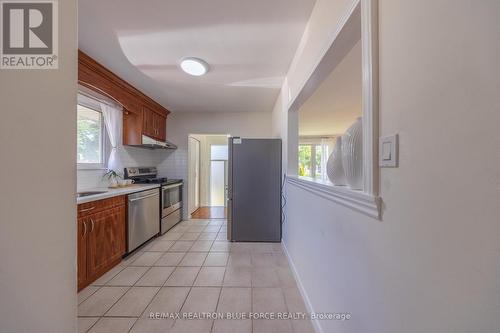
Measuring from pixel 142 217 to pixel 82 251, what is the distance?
3.22 ft

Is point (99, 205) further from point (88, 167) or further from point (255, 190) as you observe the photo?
point (255, 190)

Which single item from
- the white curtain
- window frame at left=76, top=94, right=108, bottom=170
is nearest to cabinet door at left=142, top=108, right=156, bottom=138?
the white curtain

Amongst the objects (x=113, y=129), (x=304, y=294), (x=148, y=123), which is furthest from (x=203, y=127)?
(x=304, y=294)

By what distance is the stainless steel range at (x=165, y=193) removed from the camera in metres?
3.56

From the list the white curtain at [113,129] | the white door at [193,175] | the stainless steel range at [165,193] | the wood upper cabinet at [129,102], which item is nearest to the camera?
the wood upper cabinet at [129,102]

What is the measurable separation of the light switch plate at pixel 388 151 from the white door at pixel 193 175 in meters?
4.22

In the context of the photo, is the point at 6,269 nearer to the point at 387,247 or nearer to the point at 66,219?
the point at 66,219

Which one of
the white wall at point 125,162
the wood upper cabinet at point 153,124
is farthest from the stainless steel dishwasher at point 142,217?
the wood upper cabinet at point 153,124

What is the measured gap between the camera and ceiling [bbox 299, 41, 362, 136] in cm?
239

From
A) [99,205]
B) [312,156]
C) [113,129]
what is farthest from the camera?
[312,156]

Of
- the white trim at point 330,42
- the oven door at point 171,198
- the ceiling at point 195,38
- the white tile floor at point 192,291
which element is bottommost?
the white tile floor at point 192,291

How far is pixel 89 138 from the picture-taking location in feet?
9.64

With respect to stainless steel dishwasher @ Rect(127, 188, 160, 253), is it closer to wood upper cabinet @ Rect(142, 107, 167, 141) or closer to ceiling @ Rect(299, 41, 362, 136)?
wood upper cabinet @ Rect(142, 107, 167, 141)

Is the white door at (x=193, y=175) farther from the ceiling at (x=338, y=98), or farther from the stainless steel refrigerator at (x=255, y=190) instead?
the ceiling at (x=338, y=98)
